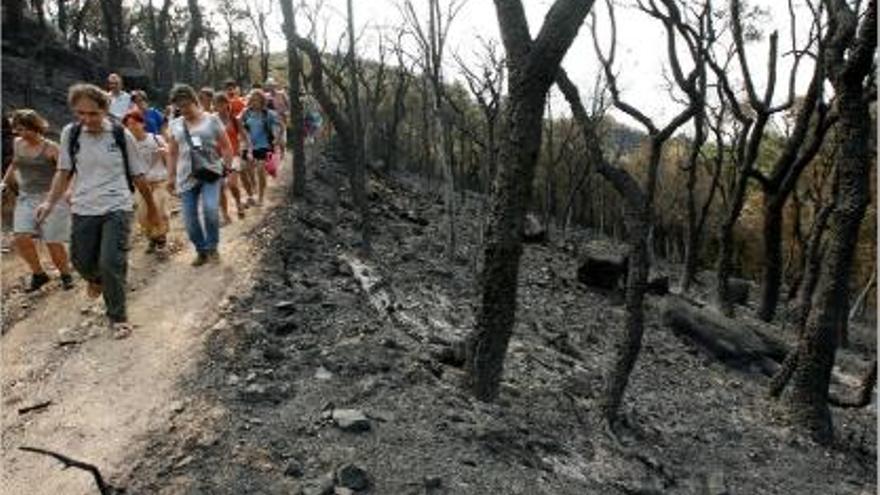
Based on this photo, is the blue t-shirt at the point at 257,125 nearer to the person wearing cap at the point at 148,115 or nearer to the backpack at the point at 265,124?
the backpack at the point at 265,124

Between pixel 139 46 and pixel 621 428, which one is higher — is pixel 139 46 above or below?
above

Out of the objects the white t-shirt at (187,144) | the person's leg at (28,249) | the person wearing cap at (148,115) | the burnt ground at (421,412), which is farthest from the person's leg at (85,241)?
the person wearing cap at (148,115)

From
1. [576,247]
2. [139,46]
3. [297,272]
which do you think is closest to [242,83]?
[139,46]

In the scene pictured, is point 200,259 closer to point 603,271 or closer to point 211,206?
point 211,206

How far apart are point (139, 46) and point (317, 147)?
2615 cm

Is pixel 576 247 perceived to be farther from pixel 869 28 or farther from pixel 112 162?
pixel 112 162

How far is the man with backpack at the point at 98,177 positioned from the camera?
747 cm

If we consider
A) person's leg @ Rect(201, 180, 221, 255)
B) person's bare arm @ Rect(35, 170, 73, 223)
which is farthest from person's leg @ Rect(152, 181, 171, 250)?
person's bare arm @ Rect(35, 170, 73, 223)

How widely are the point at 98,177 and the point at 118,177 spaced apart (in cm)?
15

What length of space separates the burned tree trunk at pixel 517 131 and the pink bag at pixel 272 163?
7.42 m

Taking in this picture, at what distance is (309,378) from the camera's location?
722 centimetres

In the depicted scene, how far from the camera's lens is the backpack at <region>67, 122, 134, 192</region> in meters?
7.49

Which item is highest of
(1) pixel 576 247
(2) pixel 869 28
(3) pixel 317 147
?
(2) pixel 869 28

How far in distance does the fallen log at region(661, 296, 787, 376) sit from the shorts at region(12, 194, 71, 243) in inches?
358
